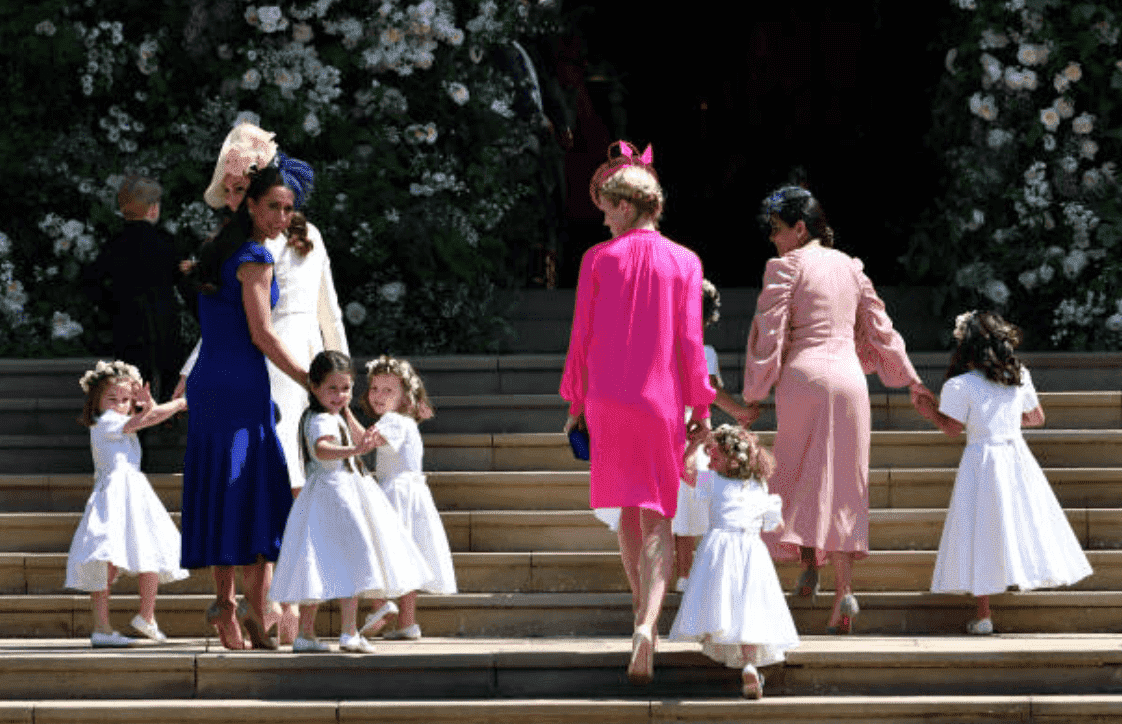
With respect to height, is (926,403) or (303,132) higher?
(303,132)

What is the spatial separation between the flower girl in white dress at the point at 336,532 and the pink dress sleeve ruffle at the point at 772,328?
1637 mm

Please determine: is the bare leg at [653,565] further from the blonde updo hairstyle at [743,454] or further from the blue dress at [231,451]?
the blue dress at [231,451]

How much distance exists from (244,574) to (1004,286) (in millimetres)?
5920

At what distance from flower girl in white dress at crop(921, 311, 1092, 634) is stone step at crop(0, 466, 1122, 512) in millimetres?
723

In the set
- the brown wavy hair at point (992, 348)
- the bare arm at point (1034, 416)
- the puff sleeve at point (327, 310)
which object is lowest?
the bare arm at point (1034, 416)

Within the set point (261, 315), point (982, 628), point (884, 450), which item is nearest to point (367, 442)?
point (261, 315)

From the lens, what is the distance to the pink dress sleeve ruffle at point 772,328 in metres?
10.5

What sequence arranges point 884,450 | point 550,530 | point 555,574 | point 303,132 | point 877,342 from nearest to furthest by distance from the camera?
point 877,342 → point 555,574 → point 550,530 → point 884,450 → point 303,132

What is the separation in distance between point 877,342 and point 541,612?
1.74 m

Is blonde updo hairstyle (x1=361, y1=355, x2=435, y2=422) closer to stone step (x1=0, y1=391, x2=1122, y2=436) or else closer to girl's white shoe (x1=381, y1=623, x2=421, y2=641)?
girl's white shoe (x1=381, y1=623, x2=421, y2=641)

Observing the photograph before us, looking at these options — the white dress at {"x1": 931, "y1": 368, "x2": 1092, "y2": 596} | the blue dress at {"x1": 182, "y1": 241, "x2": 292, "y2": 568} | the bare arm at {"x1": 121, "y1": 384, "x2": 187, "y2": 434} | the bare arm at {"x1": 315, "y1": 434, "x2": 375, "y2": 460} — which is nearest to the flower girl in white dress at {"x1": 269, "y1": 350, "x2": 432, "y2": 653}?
the bare arm at {"x1": 315, "y1": 434, "x2": 375, "y2": 460}

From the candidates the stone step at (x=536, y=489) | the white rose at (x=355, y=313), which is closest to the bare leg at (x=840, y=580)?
the stone step at (x=536, y=489)

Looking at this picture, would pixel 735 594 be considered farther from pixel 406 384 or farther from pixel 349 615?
pixel 406 384

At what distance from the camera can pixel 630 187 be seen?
9.54 m
